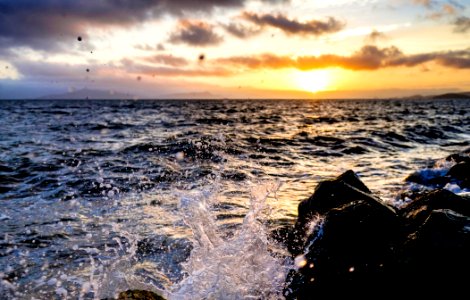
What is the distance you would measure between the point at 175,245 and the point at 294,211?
9.80 feet

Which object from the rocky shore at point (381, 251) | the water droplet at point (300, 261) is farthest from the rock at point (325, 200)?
the water droplet at point (300, 261)

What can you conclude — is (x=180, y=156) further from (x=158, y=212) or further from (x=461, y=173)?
(x=461, y=173)

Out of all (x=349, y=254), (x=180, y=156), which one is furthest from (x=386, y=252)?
(x=180, y=156)

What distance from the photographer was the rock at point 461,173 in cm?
922

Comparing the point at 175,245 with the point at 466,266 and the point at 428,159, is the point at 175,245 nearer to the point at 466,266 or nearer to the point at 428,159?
the point at 466,266

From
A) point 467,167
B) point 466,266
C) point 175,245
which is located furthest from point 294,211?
point 467,167

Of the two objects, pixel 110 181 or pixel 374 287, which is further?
pixel 110 181

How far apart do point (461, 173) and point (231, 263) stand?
7.63m

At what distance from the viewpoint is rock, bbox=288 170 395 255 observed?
20.0 feet

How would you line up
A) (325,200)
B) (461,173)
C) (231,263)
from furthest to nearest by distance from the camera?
(461,173) < (325,200) < (231,263)

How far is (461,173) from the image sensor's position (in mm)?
9758

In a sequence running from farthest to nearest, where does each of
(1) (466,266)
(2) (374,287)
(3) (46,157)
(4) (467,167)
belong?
(3) (46,157)
(4) (467,167)
(2) (374,287)
(1) (466,266)

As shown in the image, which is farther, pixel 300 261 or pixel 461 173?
pixel 461 173

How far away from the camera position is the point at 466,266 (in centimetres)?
354
